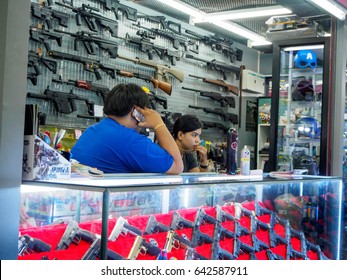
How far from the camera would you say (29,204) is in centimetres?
197

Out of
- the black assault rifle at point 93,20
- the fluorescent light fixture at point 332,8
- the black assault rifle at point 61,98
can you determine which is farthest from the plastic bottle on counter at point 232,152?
the black assault rifle at point 93,20

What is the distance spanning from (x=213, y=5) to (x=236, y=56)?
2.52m

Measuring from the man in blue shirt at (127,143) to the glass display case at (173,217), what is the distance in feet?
0.72

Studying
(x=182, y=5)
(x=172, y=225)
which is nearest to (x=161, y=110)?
(x=182, y=5)

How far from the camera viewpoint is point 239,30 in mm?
8555

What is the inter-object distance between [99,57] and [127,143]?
4.25 m

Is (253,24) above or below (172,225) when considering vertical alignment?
above

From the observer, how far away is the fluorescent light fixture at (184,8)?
6793mm

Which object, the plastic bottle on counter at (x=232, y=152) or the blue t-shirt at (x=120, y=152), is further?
the plastic bottle on counter at (x=232, y=152)

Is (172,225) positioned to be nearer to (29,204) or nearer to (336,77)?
(29,204)

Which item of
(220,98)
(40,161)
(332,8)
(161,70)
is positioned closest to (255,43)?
(220,98)

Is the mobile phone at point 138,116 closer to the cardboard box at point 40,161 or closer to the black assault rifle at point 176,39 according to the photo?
the cardboard box at point 40,161

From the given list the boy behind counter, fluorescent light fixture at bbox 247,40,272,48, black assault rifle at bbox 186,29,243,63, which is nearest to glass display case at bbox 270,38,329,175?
the boy behind counter

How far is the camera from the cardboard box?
197 cm
